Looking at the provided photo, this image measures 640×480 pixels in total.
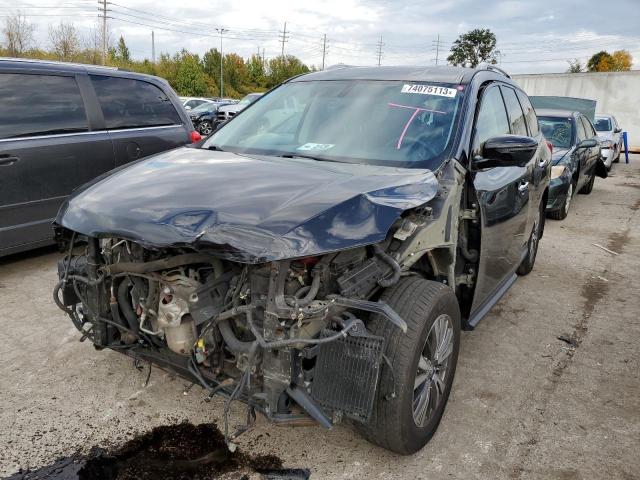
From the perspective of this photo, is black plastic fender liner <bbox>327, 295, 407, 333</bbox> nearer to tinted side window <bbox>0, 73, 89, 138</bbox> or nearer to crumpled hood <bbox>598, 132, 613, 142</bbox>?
tinted side window <bbox>0, 73, 89, 138</bbox>

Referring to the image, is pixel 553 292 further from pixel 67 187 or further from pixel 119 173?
pixel 67 187

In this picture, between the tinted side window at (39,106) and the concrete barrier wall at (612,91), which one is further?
the concrete barrier wall at (612,91)

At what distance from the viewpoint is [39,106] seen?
16.3 feet

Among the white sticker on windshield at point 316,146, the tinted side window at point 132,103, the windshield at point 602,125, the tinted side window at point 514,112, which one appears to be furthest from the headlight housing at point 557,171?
the windshield at point 602,125

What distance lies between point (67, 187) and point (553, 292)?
4721mm

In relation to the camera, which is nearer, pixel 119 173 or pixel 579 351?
pixel 119 173

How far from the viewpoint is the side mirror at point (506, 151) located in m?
3.08

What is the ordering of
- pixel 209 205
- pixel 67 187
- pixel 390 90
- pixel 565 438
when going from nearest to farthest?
1. pixel 209 205
2. pixel 565 438
3. pixel 390 90
4. pixel 67 187

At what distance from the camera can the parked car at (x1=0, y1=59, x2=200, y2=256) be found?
4.70 metres

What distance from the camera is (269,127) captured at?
3621mm

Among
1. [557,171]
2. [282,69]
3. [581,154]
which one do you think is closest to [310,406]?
[557,171]

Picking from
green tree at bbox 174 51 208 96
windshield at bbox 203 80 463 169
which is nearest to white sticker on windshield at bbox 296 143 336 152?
windshield at bbox 203 80 463 169

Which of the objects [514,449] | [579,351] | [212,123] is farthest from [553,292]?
[212,123]

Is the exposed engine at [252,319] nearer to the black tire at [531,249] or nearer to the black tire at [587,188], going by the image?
the black tire at [531,249]
